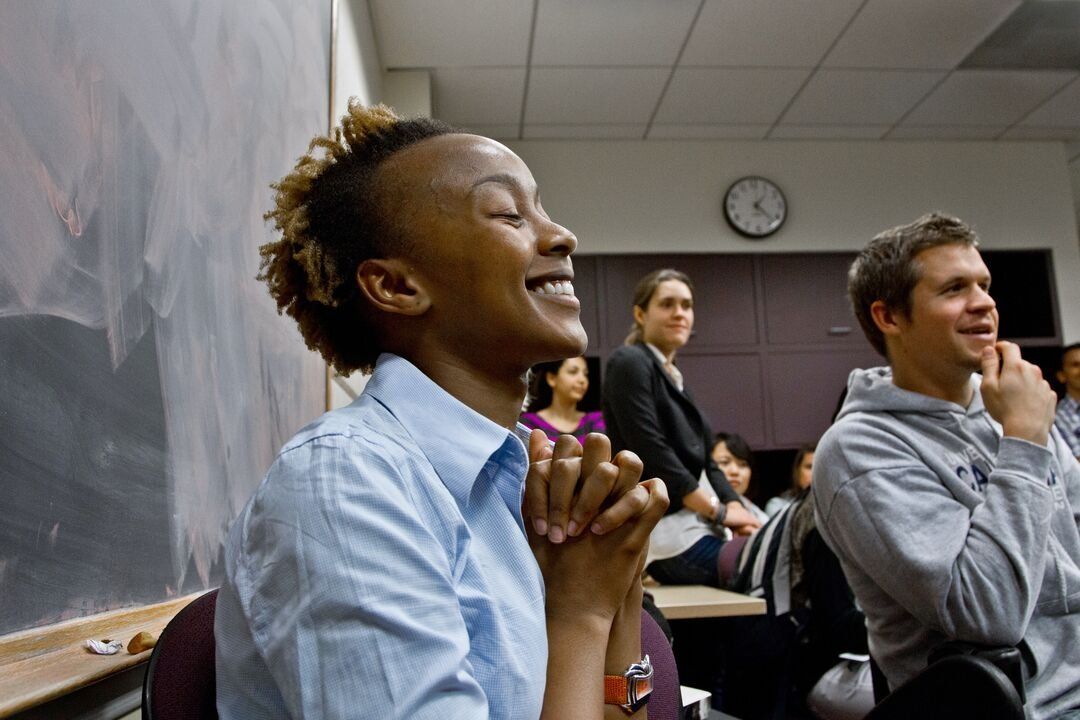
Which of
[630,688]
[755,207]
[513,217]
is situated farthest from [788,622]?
[755,207]

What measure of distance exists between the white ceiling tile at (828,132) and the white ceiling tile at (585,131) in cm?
81

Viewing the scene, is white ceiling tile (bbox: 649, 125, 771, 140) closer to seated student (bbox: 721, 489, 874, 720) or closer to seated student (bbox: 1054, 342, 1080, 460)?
seated student (bbox: 1054, 342, 1080, 460)

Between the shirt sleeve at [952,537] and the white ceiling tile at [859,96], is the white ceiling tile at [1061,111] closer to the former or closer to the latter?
the white ceiling tile at [859,96]

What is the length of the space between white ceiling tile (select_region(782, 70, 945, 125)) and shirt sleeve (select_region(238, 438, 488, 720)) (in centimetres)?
396

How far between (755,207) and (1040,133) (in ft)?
5.93

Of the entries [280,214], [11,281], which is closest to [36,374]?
[11,281]

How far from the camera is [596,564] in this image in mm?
733

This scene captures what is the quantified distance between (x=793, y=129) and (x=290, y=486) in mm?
4569

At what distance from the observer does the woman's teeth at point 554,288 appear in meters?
0.85

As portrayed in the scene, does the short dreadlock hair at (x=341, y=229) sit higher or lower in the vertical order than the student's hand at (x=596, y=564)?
higher

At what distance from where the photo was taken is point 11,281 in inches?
24.3

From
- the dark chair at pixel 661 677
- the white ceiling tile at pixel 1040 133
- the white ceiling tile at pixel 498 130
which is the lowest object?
the dark chair at pixel 661 677

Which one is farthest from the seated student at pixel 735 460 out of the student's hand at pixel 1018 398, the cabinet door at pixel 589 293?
the student's hand at pixel 1018 398

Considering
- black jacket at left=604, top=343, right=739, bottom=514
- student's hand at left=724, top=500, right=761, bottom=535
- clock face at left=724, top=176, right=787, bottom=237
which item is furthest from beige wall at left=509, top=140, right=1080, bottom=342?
student's hand at left=724, top=500, right=761, bottom=535
